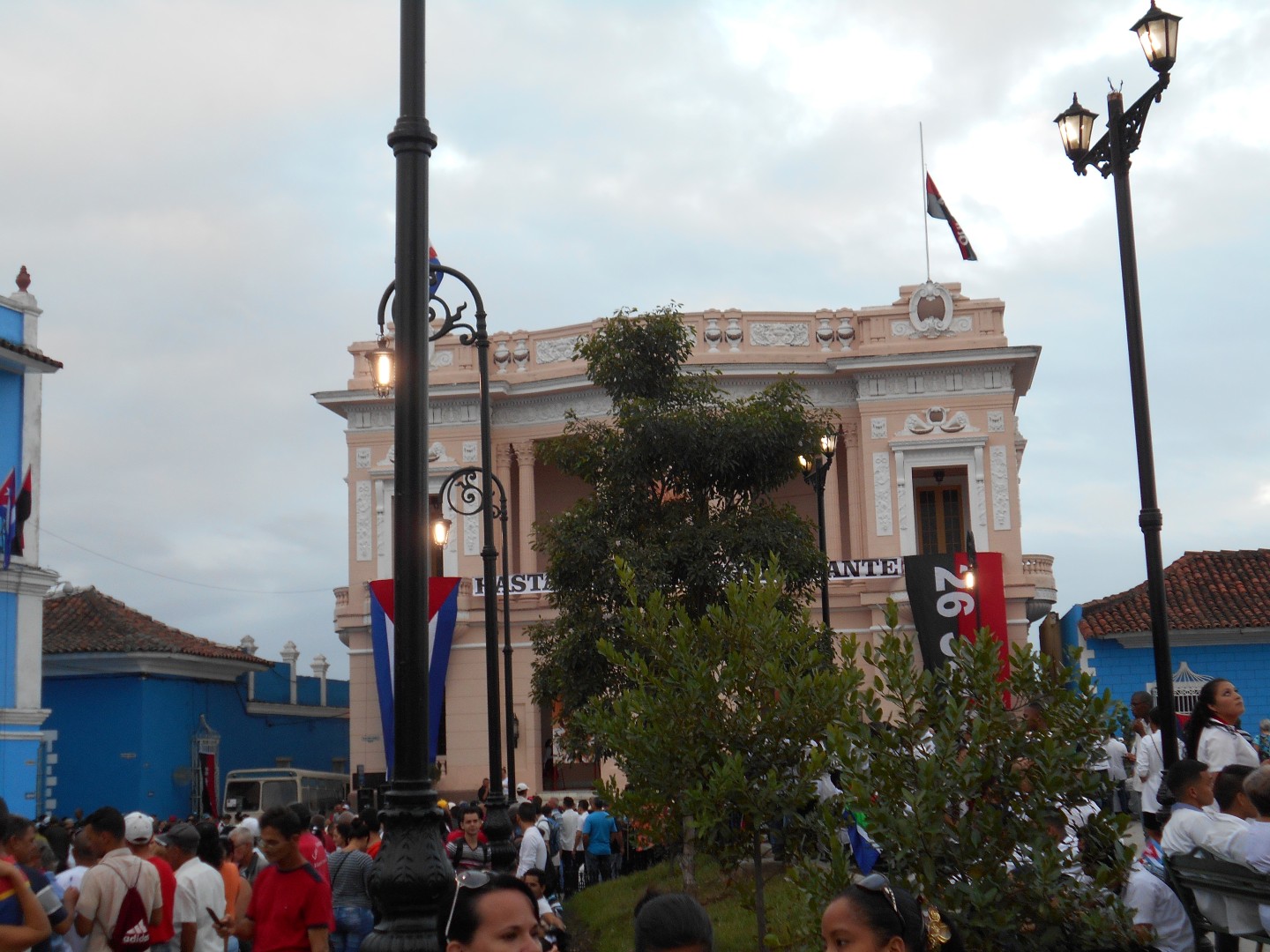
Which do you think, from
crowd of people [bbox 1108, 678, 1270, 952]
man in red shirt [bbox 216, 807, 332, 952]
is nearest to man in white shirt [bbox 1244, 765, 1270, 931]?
crowd of people [bbox 1108, 678, 1270, 952]

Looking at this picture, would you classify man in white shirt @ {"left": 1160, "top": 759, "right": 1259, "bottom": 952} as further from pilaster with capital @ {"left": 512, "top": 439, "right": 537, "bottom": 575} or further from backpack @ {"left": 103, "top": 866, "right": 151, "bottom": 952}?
pilaster with capital @ {"left": 512, "top": 439, "right": 537, "bottom": 575}

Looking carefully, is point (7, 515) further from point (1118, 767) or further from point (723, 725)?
point (1118, 767)

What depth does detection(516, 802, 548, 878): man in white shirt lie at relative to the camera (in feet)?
46.3

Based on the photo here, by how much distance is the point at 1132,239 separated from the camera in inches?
428

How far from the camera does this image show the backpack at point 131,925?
747 cm

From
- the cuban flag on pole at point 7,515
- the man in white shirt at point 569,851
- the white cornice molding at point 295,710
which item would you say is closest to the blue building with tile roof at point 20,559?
the cuban flag on pole at point 7,515

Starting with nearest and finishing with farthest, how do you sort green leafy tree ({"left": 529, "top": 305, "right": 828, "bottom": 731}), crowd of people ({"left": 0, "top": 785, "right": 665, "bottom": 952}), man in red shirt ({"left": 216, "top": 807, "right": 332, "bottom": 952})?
crowd of people ({"left": 0, "top": 785, "right": 665, "bottom": 952}) < man in red shirt ({"left": 216, "top": 807, "right": 332, "bottom": 952}) < green leafy tree ({"left": 529, "top": 305, "right": 828, "bottom": 731})

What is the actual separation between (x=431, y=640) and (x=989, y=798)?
5.66 meters

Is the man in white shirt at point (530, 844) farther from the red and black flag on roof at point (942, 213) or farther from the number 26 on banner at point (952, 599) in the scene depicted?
the red and black flag on roof at point (942, 213)

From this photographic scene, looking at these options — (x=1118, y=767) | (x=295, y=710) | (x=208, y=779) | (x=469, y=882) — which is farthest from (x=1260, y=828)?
(x=295, y=710)

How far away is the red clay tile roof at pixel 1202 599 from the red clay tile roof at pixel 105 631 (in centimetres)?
2260

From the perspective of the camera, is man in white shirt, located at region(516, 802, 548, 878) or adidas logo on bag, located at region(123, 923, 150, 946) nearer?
adidas logo on bag, located at region(123, 923, 150, 946)

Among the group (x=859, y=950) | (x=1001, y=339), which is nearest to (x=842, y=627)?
(x=1001, y=339)

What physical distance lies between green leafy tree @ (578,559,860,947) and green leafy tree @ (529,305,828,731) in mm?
8946
